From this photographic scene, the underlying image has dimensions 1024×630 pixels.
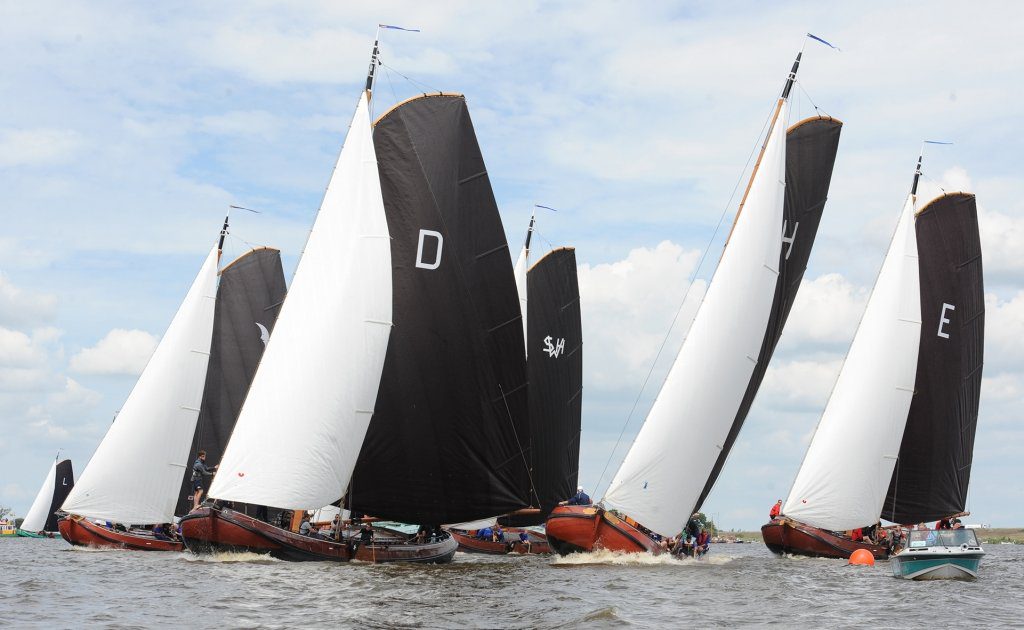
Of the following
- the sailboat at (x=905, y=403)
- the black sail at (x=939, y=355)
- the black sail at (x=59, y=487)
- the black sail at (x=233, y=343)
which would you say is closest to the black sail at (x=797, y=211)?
the sailboat at (x=905, y=403)

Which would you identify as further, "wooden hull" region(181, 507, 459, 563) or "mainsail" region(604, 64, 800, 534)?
"mainsail" region(604, 64, 800, 534)

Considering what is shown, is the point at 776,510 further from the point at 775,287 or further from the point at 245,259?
the point at 245,259

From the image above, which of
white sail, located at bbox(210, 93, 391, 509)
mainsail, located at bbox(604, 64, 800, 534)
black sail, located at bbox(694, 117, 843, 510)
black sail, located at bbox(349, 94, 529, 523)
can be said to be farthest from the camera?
black sail, located at bbox(694, 117, 843, 510)

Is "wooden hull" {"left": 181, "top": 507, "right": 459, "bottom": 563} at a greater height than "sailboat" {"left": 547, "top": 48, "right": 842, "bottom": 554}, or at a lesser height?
lesser

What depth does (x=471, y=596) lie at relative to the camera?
30.7m

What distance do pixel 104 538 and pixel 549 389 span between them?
65.1ft

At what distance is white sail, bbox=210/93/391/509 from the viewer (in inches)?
1395

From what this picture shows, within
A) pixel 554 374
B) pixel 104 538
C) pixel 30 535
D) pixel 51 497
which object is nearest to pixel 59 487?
pixel 51 497

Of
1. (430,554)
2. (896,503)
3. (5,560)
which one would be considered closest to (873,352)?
(896,503)

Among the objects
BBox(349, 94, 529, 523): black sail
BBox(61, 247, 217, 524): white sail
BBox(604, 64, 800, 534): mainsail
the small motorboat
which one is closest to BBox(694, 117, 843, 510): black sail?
BBox(604, 64, 800, 534): mainsail

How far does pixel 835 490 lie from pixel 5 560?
32295mm

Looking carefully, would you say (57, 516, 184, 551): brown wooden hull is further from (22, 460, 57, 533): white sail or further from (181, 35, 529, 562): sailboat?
(22, 460, 57, 533): white sail

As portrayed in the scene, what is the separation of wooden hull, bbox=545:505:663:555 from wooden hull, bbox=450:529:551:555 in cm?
1303

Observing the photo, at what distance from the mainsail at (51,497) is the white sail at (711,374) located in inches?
2306
